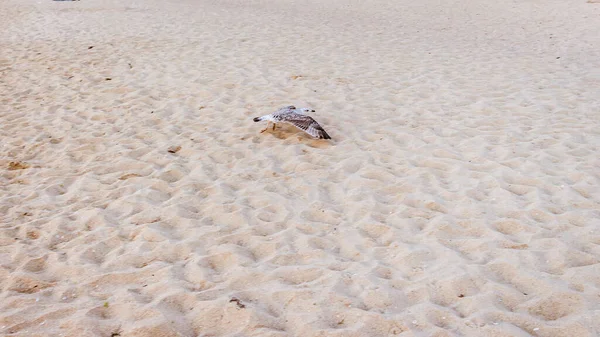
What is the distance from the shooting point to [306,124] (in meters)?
5.00

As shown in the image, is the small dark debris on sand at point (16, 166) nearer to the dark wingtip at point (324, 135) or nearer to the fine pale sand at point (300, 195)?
the fine pale sand at point (300, 195)

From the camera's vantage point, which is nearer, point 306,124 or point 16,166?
point 16,166

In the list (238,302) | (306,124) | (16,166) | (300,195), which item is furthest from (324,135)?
(16,166)

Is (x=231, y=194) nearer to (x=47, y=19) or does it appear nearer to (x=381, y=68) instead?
(x=381, y=68)

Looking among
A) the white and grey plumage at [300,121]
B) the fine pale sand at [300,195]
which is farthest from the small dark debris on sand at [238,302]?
the white and grey plumage at [300,121]

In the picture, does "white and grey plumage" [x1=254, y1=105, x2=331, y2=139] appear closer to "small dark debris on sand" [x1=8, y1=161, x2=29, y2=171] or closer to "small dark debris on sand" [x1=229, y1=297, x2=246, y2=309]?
"small dark debris on sand" [x1=8, y1=161, x2=29, y2=171]

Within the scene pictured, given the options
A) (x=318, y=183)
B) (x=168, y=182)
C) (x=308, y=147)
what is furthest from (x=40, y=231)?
(x=308, y=147)

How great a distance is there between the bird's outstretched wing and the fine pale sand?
11 cm

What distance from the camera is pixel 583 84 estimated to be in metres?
6.86

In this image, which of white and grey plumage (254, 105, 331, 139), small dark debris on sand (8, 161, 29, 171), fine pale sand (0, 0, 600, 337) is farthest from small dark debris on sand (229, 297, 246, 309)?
small dark debris on sand (8, 161, 29, 171)

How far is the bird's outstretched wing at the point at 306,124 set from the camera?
195 inches

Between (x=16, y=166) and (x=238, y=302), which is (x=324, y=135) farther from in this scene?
(x=16, y=166)

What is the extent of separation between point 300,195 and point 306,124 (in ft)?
3.66

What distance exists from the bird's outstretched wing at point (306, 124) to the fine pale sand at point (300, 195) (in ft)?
0.36
